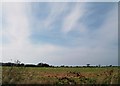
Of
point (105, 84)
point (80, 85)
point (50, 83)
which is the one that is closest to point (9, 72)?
point (50, 83)

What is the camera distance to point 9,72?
15.8 m

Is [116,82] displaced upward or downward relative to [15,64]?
downward

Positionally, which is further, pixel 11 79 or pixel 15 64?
pixel 15 64

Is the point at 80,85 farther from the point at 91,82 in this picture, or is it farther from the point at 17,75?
the point at 17,75

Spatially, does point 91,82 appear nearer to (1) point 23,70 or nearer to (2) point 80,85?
(2) point 80,85

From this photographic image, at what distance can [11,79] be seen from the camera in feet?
49.9

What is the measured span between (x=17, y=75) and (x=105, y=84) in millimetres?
3921

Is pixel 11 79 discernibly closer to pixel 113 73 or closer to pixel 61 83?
pixel 61 83

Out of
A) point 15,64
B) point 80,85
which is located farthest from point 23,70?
point 80,85

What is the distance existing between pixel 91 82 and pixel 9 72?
374 centimetres

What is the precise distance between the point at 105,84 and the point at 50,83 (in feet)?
7.71

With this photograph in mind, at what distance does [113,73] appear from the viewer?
1647 cm

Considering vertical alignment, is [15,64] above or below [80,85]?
above

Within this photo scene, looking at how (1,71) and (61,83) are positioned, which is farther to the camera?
(1,71)
